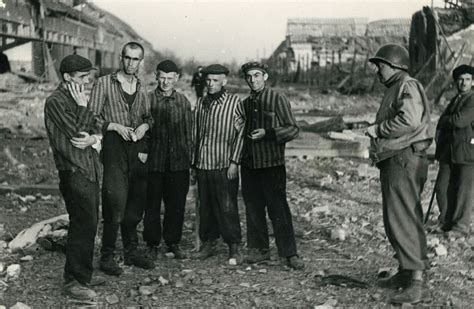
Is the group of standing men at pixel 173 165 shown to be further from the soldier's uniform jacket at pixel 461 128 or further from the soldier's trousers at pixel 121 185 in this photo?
the soldier's uniform jacket at pixel 461 128

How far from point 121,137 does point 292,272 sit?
77.5 inches

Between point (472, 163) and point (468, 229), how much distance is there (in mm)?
739

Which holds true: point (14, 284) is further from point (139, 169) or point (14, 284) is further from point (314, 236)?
point (314, 236)

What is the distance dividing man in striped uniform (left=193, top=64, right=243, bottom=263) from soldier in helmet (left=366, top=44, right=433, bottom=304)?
1.48 metres

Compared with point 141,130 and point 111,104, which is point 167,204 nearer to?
point 141,130

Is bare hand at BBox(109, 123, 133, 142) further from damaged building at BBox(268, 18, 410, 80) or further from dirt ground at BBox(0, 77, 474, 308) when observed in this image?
damaged building at BBox(268, 18, 410, 80)

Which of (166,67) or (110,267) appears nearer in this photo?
(110,267)

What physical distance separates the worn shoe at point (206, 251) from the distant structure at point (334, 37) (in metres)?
31.6

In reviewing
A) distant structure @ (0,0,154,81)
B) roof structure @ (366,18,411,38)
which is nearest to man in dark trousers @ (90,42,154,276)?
distant structure @ (0,0,154,81)

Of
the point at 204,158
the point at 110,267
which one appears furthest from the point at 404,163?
the point at 110,267

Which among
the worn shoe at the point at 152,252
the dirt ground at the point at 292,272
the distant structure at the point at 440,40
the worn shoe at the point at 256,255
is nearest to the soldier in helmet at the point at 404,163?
the dirt ground at the point at 292,272

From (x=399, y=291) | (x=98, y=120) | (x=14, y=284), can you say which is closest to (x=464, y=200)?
(x=399, y=291)

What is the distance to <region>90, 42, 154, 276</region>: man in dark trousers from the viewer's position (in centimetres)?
511

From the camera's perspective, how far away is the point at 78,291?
4562 millimetres
